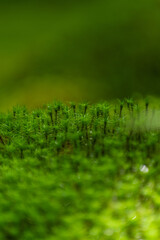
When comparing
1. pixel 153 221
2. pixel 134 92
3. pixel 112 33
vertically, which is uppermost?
pixel 112 33

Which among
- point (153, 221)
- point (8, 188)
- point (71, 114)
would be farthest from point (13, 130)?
point (153, 221)

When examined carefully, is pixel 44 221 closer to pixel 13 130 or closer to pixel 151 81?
pixel 13 130

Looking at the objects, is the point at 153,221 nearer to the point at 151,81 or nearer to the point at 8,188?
the point at 8,188

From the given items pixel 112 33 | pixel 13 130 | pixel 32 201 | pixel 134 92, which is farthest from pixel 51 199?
pixel 112 33

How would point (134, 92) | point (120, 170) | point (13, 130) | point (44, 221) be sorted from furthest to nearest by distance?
point (134, 92), point (13, 130), point (120, 170), point (44, 221)

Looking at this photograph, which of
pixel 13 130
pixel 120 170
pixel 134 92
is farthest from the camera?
pixel 134 92

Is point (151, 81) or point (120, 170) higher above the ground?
point (151, 81)

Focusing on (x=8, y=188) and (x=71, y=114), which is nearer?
(x=8, y=188)
